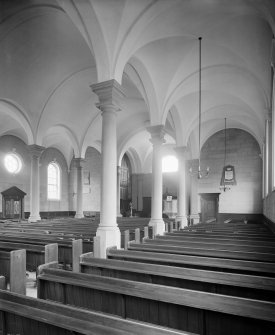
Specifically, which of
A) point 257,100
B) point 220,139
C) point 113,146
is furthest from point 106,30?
point 220,139

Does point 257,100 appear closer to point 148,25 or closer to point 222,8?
point 222,8

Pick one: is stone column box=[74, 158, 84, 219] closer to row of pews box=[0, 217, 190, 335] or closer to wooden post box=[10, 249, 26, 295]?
wooden post box=[10, 249, 26, 295]

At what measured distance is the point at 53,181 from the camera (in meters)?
22.7

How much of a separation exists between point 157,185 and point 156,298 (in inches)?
316

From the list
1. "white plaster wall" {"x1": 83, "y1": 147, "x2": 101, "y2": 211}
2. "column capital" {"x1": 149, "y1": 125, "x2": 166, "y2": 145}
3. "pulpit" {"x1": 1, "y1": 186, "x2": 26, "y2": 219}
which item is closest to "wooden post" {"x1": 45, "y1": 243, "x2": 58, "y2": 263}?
"column capital" {"x1": 149, "y1": 125, "x2": 166, "y2": 145}

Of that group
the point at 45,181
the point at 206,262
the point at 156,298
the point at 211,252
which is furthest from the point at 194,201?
the point at 156,298

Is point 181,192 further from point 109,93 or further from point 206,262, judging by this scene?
point 206,262

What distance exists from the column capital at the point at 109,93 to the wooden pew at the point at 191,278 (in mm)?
4331

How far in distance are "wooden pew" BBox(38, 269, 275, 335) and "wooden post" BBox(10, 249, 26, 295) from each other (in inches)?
16.6

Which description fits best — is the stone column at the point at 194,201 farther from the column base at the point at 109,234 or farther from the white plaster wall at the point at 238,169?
the column base at the point at 109,234

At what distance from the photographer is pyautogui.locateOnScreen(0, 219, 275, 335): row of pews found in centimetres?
193

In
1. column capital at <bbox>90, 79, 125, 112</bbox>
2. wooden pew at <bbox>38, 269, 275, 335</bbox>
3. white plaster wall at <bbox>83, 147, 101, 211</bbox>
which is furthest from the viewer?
white plaster wall at <bbox>83, 147, 101, 211</bbox>

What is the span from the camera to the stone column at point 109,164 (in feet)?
22.1

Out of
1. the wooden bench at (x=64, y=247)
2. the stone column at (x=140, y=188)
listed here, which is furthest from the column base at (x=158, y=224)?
the stone column at (x=140, y=188)
